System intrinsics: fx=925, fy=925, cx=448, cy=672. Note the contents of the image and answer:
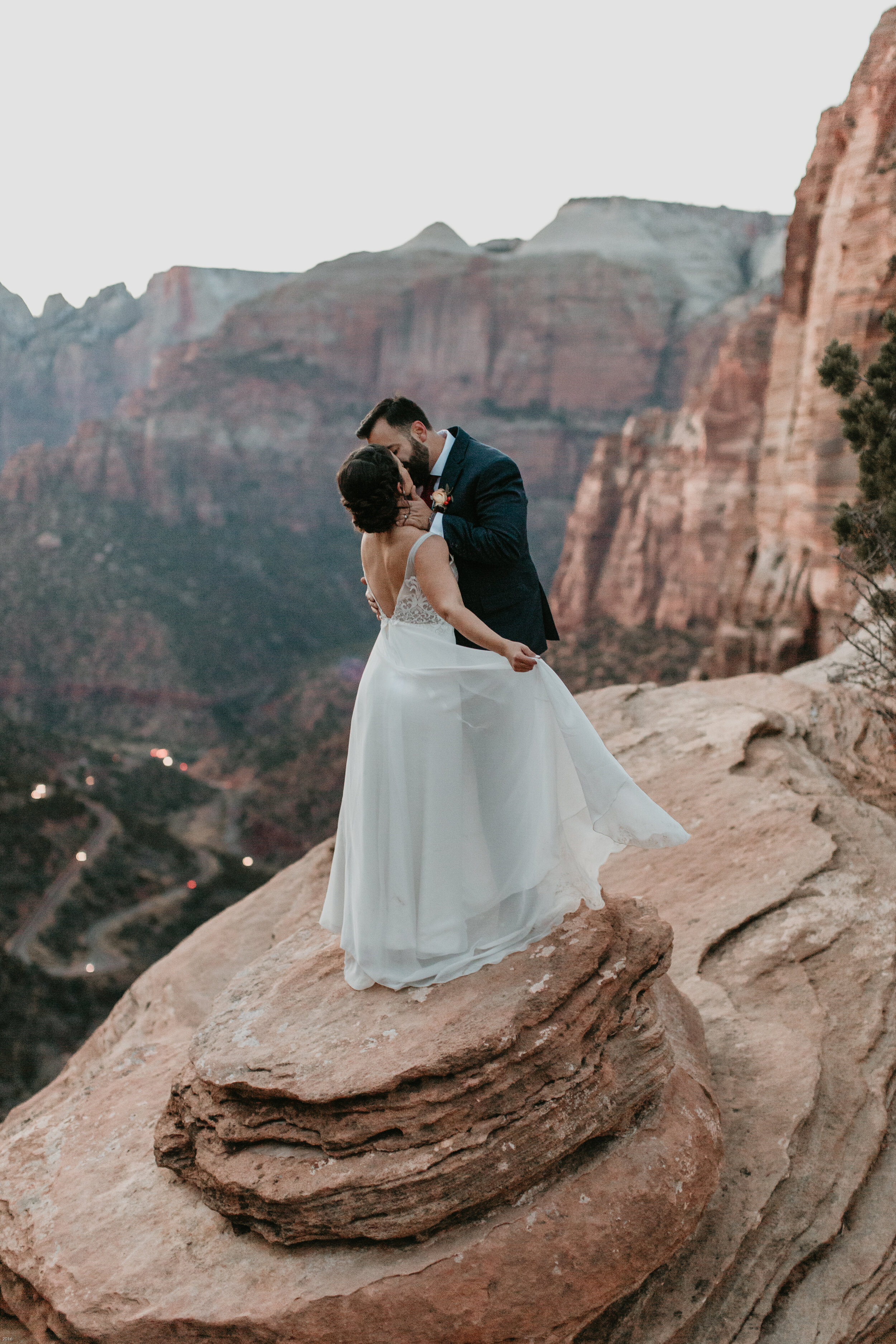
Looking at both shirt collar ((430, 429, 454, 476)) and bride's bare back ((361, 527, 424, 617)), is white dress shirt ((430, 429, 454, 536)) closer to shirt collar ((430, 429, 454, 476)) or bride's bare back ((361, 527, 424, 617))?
shirt collar ((430, 429, 454, 476))

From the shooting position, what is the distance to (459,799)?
13.9ft

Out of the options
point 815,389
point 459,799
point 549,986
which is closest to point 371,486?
point 459,799

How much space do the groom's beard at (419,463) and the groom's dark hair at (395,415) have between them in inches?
3.2

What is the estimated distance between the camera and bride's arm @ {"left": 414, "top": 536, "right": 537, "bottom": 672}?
4074 mm

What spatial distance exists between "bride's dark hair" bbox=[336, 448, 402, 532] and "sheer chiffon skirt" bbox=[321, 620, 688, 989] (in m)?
0.54

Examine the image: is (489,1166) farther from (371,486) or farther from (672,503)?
(672,503)

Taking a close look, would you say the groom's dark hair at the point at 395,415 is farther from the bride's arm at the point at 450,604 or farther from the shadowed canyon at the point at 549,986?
the shadowed canyon at the point at 549,986

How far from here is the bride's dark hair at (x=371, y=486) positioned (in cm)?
393

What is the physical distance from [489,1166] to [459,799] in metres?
1.51

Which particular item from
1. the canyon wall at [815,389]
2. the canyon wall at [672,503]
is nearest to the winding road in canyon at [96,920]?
the canyon wall at [815,389]

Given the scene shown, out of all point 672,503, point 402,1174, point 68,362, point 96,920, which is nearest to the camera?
point 402,1174

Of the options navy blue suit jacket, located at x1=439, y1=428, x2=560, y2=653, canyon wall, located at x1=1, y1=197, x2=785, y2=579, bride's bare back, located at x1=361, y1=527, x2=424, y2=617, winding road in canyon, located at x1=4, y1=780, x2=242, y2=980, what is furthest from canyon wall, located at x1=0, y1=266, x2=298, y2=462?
navy blue suit jacket, located at x1=439, y1=428, x2=560, y2=653

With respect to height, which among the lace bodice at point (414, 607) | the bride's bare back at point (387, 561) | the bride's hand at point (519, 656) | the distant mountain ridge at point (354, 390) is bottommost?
the bride's hand at point (519, 656)

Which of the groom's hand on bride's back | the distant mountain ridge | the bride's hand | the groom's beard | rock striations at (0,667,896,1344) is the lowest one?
rock striations at (0,667,896,1344)
